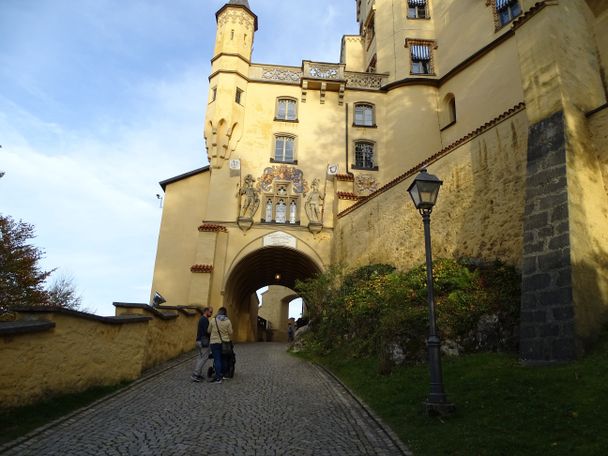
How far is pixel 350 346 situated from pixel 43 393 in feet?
22.9

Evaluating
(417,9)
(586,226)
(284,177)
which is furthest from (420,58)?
(586,226)

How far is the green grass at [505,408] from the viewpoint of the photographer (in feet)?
13.4

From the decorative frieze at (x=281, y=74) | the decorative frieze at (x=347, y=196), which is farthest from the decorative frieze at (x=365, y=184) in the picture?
the decorative frieze at (x=281, y=74)

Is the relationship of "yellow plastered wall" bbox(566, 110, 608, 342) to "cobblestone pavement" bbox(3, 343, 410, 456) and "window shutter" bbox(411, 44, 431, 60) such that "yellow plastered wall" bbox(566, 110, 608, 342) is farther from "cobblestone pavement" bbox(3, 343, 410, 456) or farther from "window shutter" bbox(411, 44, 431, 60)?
"window shutter" bbox(411, 44, 431, 60)

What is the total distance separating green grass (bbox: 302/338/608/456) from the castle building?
1.43 metres

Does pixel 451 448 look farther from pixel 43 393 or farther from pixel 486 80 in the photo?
pixel 486 80

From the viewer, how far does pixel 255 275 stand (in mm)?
24172

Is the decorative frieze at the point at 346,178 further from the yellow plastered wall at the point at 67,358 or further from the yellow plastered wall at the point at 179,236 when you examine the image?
the yellow plastered wall at the point at 67,358

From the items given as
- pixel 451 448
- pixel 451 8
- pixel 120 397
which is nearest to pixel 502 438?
pixel 451 448

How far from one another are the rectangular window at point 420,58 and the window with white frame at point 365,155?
15.8 ft

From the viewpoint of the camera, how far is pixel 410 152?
68.7 ft

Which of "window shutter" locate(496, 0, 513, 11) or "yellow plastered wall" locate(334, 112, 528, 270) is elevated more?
"window shutter" locate(496, 0, 513, 11)

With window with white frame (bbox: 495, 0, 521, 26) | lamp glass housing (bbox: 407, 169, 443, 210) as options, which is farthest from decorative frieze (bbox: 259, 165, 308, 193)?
lamp glass housing (bbox: 407, 169, 443, 210)

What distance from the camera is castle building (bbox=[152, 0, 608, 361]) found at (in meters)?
Result: 7.88
